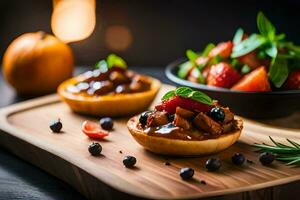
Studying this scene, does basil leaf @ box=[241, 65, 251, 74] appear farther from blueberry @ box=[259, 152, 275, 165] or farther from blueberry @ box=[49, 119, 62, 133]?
blueberry @ box=[49, 119, 62, 133]

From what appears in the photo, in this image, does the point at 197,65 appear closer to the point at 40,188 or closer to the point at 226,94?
the point at 226,94

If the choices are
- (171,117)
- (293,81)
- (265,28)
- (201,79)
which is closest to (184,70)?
(201,79)

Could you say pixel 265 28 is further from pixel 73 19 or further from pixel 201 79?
pixel 73 19

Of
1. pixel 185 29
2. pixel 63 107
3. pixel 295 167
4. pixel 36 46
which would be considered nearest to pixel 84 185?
pixel 295 167

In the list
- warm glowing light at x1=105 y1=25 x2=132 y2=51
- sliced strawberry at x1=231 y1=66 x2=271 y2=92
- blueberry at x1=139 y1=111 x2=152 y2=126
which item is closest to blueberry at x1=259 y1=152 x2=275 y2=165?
blueberry at x1=139 y1=111 x2=152 y2=126

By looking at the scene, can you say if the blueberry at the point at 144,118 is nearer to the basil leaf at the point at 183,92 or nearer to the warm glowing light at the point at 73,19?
the basil leaf at the point at 183,92

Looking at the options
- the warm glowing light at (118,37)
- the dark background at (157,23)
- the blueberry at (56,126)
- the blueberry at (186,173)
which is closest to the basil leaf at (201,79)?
the blueberry at (56,126)

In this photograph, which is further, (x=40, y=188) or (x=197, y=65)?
(x=197, y=65)
